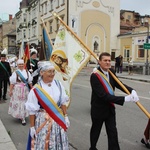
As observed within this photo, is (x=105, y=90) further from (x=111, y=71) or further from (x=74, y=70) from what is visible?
(x=74, y=70)

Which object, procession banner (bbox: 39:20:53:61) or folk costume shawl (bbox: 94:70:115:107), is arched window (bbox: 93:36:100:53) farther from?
folk costume shawl (bbox: 94:70:115:107)

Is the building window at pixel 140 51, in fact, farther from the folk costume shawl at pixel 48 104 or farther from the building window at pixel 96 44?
the folk costume shawl at pixel 48 104

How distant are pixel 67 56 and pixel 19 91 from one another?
170 centimetres

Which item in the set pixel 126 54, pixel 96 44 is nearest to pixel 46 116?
pixel 126 54

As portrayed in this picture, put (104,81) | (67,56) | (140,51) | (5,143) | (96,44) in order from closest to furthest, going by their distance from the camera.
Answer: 1. (104,81)
2. (5,143)
3. (67,56)
4. (140,51)
5. (96,44)

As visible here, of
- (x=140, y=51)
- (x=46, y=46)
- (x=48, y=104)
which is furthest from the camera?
(x=140, y=51)

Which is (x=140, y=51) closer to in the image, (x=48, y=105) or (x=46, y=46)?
(x=46, y=46)

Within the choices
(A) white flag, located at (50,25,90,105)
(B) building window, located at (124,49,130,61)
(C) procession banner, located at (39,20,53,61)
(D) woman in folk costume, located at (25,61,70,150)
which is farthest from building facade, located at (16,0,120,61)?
(D) woman in folk costume, located at (25,61,70,150)

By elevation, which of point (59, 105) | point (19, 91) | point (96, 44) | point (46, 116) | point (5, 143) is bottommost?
point (5, 143)

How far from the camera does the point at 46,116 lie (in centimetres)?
329

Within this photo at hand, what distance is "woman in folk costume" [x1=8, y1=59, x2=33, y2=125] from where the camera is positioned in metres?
6.76

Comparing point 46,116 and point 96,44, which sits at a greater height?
point 96,44

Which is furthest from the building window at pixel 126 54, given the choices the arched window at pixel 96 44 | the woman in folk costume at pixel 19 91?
the woman in folk costume at pixel 19 91

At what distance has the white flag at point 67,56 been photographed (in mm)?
5660
